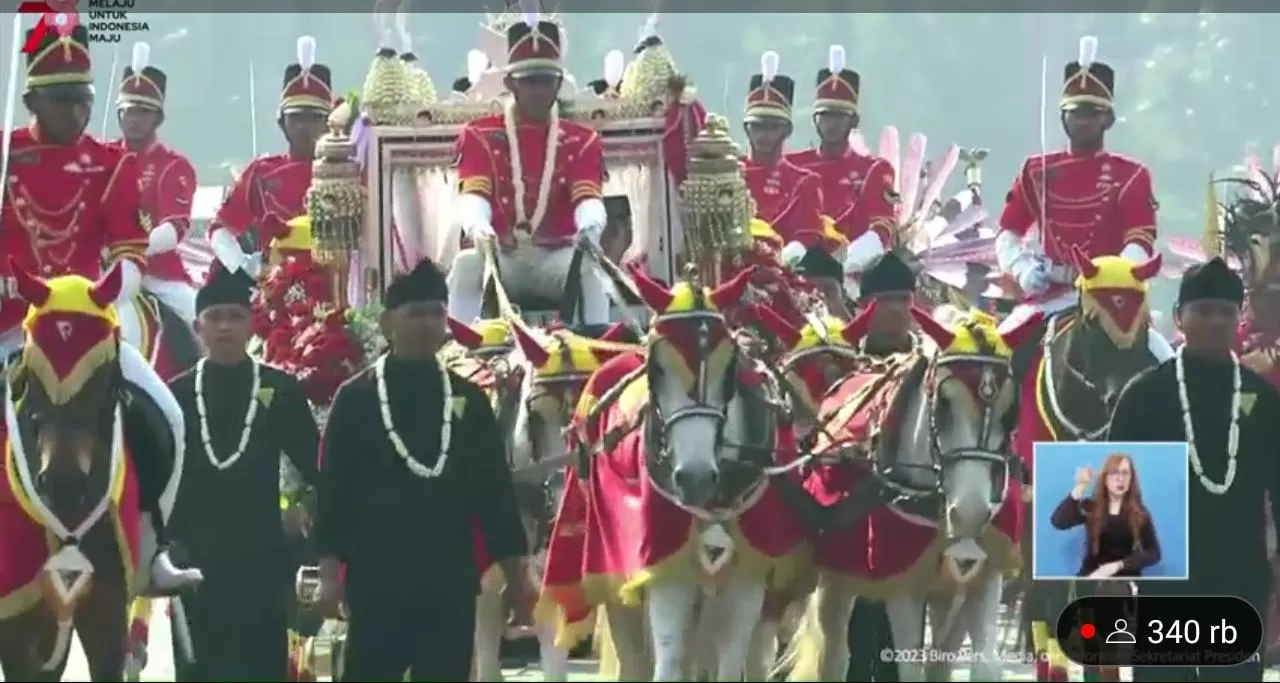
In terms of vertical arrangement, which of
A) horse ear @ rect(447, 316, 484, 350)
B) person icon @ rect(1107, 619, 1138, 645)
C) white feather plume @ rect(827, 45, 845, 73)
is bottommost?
person icon @ rect(1107, 619, 1138, 645)

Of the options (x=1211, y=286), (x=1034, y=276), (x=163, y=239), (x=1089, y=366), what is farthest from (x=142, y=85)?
(x=1211, y=286)

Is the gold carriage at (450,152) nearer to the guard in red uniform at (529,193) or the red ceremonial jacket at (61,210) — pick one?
the guard in red uniform at (529,193)

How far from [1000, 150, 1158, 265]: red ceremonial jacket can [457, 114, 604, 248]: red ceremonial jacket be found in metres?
1.70

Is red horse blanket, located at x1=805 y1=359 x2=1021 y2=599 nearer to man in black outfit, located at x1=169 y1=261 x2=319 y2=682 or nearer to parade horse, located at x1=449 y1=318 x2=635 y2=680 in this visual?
parade horse, located at x1=449 y1=318 x2=635 y2=680

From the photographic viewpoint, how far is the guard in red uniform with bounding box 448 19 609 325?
11156 mm

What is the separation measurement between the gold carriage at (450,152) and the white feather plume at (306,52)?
11.6 inches

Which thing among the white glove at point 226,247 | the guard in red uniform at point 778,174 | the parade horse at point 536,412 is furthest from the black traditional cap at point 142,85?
the guard in red uniform at point 778,174

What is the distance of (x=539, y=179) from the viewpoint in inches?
440

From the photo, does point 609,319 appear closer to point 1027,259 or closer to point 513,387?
point 513,387

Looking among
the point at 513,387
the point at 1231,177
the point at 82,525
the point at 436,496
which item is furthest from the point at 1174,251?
the point at 82,525

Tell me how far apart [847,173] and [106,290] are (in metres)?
5.21

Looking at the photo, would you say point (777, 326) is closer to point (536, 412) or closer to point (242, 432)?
point (536, 412)

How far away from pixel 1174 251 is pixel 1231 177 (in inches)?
14.1

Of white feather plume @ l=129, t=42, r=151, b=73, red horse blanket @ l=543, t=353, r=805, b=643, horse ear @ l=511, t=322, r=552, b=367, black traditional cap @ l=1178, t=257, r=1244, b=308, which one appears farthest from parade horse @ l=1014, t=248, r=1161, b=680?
white feather plume @ l=129, t=42, r=151, b=73
